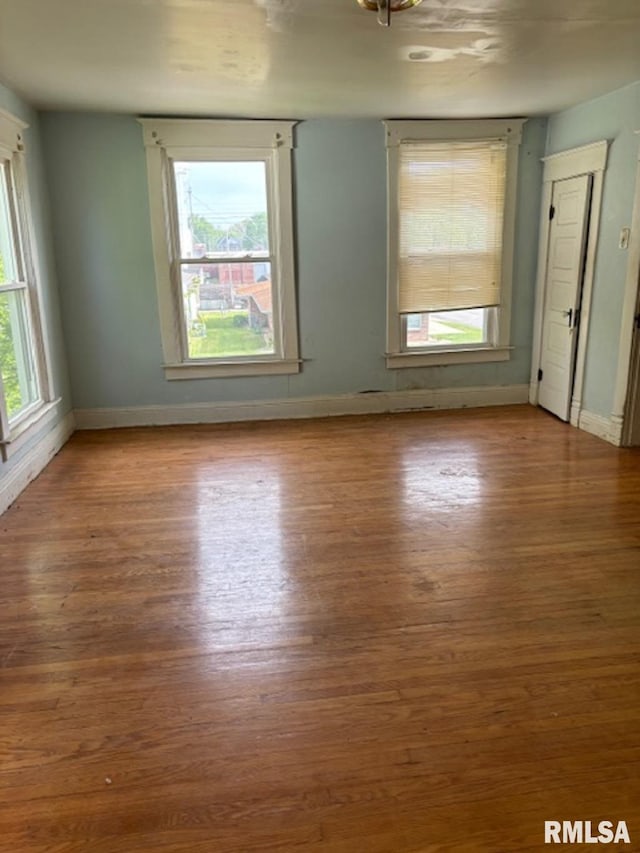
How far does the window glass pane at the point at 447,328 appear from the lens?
541 centimetres

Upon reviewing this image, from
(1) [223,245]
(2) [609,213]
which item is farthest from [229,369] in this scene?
(2) [609,213]

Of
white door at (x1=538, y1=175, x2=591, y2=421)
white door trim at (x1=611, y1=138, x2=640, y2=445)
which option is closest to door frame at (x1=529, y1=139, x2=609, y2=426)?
white door at (x1=538, y1=175, x2=591, y2=421)

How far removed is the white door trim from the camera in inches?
160

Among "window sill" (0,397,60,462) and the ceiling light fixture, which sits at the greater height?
the ceiling light fixture

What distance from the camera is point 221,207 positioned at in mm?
4879

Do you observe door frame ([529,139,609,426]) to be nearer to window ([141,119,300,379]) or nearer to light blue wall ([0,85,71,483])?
window ([141,119,300,379])

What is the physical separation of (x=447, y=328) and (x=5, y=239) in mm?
3667

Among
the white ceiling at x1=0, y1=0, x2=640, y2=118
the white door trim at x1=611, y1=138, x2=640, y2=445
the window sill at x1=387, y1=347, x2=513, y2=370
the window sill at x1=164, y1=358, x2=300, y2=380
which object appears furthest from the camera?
the window sill at x1=387, y1=347, x2=513, y2=370

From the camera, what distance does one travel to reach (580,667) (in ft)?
6.72

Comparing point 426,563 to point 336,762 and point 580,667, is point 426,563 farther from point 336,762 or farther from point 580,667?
point 336,762

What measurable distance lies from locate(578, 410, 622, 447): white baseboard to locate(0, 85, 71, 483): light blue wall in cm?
422

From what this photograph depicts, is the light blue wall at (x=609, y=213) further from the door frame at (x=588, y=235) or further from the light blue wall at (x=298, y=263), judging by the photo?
the light blue wall at (x=298, y=263)

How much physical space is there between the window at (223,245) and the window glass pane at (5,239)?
115 centimetres

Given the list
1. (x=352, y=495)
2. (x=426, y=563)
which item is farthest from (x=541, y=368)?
(x=426, y=563)
